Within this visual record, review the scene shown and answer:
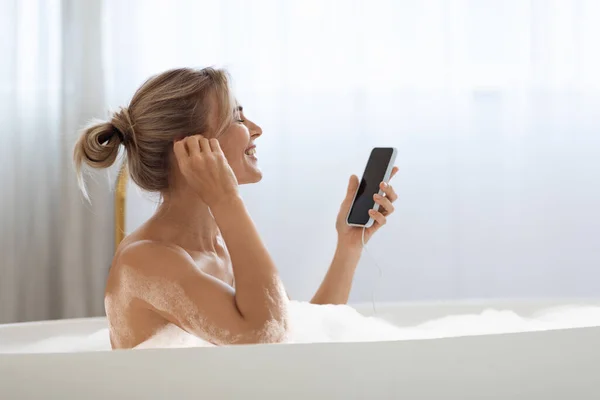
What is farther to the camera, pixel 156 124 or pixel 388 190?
pixel 388 190

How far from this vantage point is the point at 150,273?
106 cm

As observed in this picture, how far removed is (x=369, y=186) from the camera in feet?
4.74

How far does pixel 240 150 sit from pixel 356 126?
1255 millimetres

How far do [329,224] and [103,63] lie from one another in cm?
83

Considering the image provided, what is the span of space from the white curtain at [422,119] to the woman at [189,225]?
1.08 metres

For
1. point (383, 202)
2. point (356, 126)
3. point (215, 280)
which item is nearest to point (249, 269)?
point (215, 280)

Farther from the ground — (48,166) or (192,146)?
(192,146)

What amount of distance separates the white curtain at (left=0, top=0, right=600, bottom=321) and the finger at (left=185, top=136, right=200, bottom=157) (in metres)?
1.34

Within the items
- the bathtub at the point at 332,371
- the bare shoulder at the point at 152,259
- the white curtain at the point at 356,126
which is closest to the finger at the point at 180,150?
the bare shoulder at the point at 152,259

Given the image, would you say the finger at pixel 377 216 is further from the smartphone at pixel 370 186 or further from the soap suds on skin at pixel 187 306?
the soap suds on skin at pixel 187 306

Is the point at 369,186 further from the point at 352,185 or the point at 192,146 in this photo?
the point at 192,146

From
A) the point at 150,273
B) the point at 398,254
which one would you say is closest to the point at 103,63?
the point at 398,254

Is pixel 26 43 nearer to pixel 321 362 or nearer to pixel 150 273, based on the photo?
pixel 150 273

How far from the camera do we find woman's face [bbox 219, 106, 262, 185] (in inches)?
48.4
